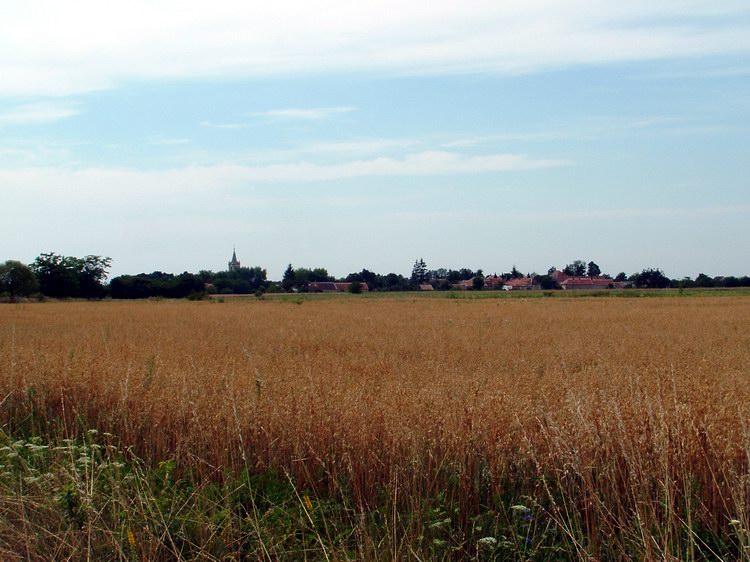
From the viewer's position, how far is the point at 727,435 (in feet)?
16.7

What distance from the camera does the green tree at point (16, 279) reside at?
6769 centimetres

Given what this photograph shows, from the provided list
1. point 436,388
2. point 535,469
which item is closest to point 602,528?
point 535,469

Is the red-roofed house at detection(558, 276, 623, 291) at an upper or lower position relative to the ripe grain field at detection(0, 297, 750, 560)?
upper

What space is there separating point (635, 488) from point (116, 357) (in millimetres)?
8328

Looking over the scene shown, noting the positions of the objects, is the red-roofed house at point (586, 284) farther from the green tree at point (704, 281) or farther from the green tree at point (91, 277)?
the green tree at point (91, 277)

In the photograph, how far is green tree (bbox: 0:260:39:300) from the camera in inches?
2665

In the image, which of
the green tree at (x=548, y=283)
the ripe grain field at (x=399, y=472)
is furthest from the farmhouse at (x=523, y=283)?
the ripe grain field at (x=399, y=472)

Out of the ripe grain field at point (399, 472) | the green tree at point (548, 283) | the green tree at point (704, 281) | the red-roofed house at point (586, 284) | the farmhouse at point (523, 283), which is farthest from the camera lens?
the green tree at point (548, 283)

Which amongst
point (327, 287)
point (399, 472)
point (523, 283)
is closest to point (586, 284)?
point (523, 283)

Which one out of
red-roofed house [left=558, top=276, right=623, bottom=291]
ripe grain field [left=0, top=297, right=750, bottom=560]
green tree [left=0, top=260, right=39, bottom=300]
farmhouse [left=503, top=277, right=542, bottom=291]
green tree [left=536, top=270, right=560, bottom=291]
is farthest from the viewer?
green tree [left=536, top=270, right=560, bottom=291]

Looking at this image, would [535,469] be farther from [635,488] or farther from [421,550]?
[421,550]

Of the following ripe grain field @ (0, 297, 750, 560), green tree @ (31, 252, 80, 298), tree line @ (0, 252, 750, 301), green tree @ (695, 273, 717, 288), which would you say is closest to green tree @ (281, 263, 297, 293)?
tree line @ (0, 252, 750, 301)

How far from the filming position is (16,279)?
224ft

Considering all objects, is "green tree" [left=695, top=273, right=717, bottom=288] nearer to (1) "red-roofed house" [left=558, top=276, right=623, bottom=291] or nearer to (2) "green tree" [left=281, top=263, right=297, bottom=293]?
(1) "red-roofed house" [left=558, top=276, right=623, bottom=291]
